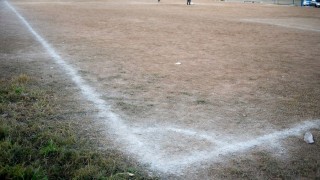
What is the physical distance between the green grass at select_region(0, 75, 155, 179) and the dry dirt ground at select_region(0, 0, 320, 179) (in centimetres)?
41

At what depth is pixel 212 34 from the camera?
14172mm

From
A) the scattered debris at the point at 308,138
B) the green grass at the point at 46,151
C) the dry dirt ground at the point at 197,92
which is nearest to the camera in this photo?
the green grass at the point at 46,151

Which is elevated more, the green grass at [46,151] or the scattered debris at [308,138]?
the green grass at [46,151]

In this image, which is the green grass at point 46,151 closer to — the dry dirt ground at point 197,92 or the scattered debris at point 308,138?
the dry dirt ground at point 197,92

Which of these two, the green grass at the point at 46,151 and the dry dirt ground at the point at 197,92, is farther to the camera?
the dry dirt ground at the point at 197,92

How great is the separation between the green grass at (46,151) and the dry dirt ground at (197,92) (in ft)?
1.36

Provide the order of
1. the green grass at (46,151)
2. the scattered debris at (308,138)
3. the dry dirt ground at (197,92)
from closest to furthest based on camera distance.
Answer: the green grass at (46,151)
the dry dirt ground at (197,92)
the scattered debris at (308,138)

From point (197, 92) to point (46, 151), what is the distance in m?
3.32

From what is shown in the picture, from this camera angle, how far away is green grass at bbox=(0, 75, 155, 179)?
3.38 meters

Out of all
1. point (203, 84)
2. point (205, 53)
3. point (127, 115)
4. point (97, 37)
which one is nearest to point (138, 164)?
point (127, 115)

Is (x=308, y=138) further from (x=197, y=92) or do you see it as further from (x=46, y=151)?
(x=46, y=151)

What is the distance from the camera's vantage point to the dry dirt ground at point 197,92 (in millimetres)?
3996

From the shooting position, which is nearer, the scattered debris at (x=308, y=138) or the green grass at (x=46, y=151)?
the green grass at (x=46, y=151)

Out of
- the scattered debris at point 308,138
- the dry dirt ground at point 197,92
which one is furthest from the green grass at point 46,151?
the scattered debris at point 308,138
